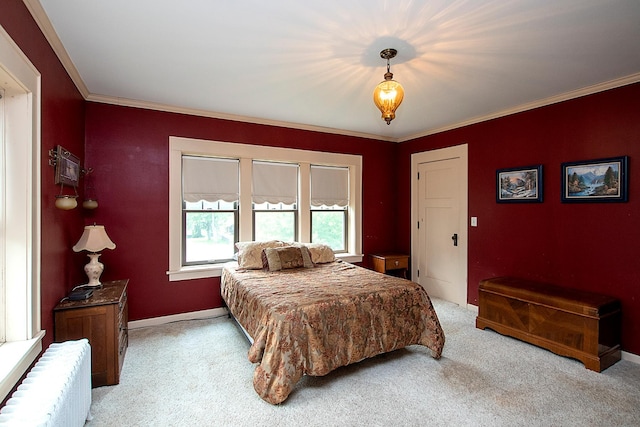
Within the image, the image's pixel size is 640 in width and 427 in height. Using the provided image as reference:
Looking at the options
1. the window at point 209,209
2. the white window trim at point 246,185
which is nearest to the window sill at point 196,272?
the white window trim at point 246,185

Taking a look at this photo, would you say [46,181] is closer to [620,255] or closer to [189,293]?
[189,293]

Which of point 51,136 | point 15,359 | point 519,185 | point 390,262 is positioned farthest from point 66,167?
point 519,185

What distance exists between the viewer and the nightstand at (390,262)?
4707 millimetres

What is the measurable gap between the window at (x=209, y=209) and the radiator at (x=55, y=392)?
1994mm

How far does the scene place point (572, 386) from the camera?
7.84ft

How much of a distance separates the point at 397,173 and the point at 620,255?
3051 millimetres

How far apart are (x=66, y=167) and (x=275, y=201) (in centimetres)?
233

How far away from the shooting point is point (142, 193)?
3518 mm

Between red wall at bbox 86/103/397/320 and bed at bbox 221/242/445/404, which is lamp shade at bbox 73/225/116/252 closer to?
red wall at bbox 86/103/397/320

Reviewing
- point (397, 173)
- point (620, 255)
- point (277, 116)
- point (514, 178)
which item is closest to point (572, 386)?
point (620, 255)

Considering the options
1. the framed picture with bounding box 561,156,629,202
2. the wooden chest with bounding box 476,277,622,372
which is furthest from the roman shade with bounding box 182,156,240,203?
the framed picture with bounding box 561,156,629,202

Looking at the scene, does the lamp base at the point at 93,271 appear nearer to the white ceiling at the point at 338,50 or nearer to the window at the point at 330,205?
the white ceiling at the point at 338,50

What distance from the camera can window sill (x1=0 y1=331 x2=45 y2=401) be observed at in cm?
141

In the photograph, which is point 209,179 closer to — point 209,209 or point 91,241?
point 209,209
